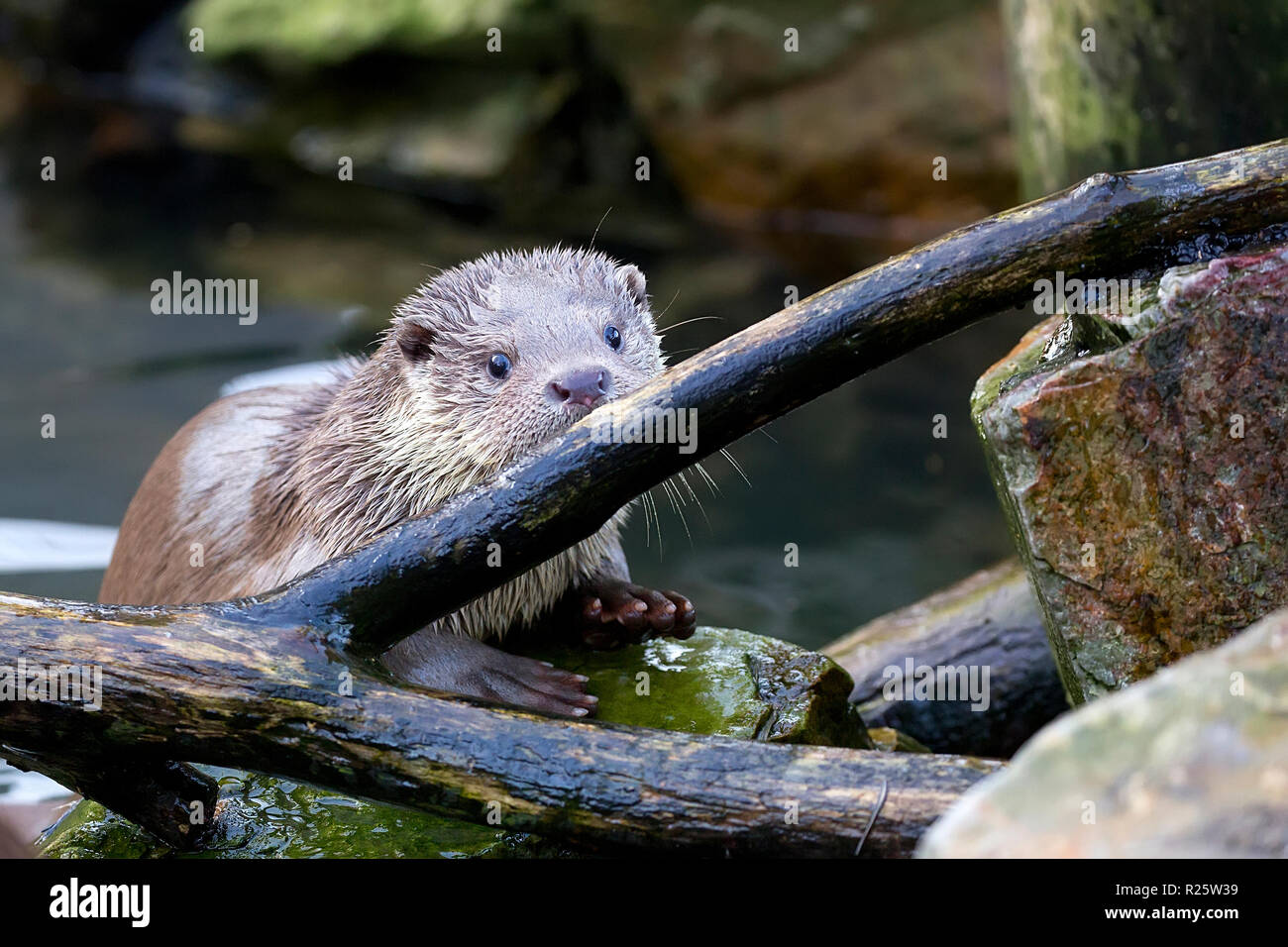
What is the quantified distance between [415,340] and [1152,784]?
2044 mm

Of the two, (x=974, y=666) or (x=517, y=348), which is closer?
(x=517, y=348)

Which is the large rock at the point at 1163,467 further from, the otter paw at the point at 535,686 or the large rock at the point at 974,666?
the large rock at the point at 974,666

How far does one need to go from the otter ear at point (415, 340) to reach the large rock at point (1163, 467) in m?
1.27

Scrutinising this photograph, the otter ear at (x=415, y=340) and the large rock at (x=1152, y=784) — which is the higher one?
the otter ear at (x=415, y=340)

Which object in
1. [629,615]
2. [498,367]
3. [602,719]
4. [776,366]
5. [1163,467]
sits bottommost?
[602,719]

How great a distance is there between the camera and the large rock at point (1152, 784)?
1.48 m

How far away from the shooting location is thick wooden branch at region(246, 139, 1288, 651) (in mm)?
2426

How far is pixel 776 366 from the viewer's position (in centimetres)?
244

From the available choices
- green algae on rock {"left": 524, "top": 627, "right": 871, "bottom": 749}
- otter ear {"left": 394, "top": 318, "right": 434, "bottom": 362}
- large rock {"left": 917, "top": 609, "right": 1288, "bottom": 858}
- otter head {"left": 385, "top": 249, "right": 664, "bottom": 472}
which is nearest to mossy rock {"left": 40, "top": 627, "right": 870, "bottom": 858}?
green algae on rock {"left": 524, "top": 627, "right": 871, "bottom": 749}

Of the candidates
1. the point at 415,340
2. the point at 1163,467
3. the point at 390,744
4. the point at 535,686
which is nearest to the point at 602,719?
the point at 535,686

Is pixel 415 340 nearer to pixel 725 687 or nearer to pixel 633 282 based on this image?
pixel 633 282

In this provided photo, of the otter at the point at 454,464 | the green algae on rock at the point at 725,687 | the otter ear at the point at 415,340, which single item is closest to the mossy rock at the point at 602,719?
the green algae on rock at the point at 725,687
